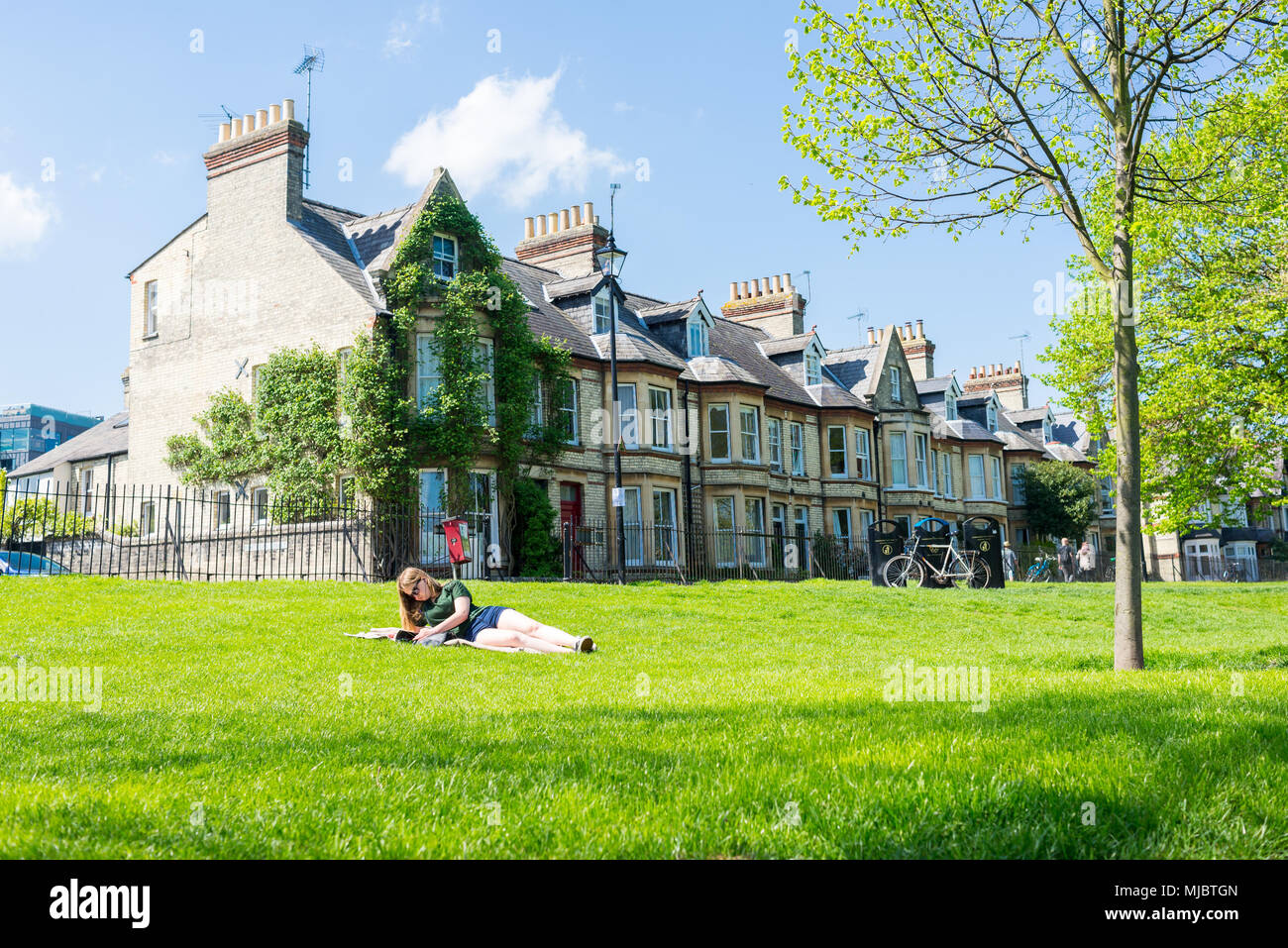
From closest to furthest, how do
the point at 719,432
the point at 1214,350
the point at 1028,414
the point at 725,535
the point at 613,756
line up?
1. the point at 613,756
2. the point at 1214,350
3. the point at 725,535
4. the point at 719,432
5. the point at 1028,414

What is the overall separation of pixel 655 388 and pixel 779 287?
53.9 ft

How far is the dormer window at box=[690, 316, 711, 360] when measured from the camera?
38562 mm

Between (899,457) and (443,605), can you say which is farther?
(899,457)

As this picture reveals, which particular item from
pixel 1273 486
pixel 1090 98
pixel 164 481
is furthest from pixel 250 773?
pixel 164 481

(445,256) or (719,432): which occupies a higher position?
(445,256)

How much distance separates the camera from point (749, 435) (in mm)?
38000

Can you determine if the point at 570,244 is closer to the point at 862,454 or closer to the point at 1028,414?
the point at 862,454

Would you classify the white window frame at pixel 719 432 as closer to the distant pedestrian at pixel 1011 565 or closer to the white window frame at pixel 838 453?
the white window frame at pixel 838 453

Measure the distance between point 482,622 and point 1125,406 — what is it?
720 cm

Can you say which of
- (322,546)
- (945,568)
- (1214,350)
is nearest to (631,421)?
(945,568)

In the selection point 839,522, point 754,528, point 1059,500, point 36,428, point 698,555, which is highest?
point 36,428
